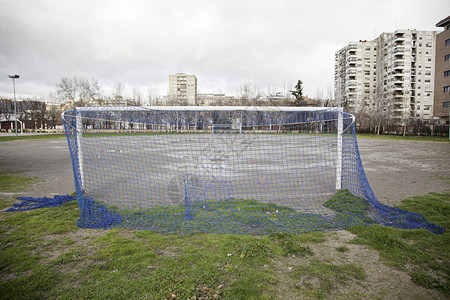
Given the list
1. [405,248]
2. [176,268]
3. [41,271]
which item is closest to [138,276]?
[176,268]

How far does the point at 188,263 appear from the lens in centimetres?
299

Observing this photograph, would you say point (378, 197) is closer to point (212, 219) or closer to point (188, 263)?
point (212, 219)

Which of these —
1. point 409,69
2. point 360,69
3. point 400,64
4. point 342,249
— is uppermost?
point 360,69

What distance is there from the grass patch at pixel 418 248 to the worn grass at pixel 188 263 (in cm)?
1

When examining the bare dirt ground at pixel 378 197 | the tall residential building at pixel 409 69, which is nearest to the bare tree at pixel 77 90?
the bare dirt ground at pixel 378 197

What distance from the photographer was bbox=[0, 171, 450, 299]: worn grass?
2496 mm

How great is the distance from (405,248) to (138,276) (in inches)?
144

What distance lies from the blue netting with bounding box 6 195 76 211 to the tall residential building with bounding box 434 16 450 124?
65393 mm

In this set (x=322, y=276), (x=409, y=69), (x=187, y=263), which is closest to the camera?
(x=322, y=276)

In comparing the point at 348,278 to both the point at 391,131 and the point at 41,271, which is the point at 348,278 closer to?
the point at 41,271

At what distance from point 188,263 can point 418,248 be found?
329cm

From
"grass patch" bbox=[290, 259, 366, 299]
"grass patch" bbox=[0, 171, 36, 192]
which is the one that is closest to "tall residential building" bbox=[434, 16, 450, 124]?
"grass patch" bbox=[290, 259, 366, 299]

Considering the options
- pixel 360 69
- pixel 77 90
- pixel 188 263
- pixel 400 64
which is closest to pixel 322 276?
pixel 188 263

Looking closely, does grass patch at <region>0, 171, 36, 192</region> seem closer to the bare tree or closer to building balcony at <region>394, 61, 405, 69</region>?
the bare tree
